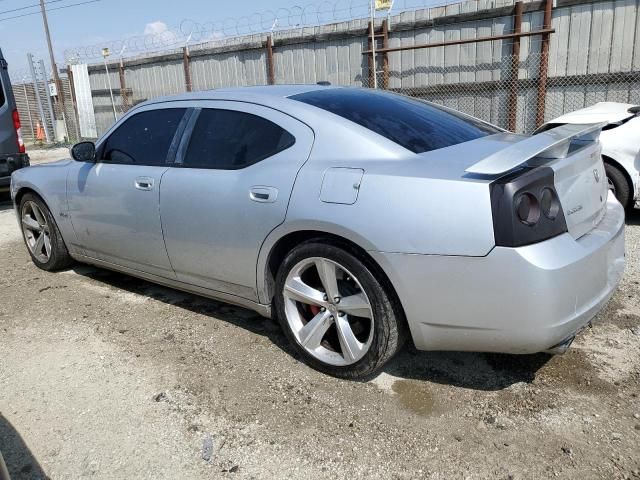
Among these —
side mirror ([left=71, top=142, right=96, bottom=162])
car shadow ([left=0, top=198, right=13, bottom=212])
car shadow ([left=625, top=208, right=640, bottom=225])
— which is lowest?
car shadow ([left=0, top=198, right=13, bottom=212])

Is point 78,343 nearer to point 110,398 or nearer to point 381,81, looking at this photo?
point 110,398

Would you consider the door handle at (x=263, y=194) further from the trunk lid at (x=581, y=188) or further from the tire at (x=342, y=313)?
the trunk lid at (x=581, y=188)

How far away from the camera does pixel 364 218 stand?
8.48ft

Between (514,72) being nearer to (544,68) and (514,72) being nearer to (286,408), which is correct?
(544,68)

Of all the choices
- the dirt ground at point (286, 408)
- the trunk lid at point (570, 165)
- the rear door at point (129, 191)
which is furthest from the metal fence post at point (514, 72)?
the rear door at point (129, 191)

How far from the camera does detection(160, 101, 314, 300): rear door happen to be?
3.01 m

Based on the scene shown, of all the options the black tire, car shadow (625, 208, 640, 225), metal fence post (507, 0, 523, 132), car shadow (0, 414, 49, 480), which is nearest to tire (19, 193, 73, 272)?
car shadow (0, 414, 49, 480)

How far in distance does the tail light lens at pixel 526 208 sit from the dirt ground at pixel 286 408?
89 cm

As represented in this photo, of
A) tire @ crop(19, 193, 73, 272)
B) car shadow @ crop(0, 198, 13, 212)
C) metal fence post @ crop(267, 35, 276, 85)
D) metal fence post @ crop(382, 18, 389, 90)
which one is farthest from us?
metal fence post @ crop(267, 35, 276, 85)

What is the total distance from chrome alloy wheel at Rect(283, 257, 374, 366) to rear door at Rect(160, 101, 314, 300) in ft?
0.98

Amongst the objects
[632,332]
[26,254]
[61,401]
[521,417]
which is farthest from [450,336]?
[26,254]

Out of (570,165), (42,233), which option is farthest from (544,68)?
(42,233)

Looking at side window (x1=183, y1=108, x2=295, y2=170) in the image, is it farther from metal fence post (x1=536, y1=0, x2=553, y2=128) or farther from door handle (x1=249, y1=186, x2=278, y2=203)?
metal fence post (x1=536, y1=0, x2=553, y2=128)

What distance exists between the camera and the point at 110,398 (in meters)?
2.92
